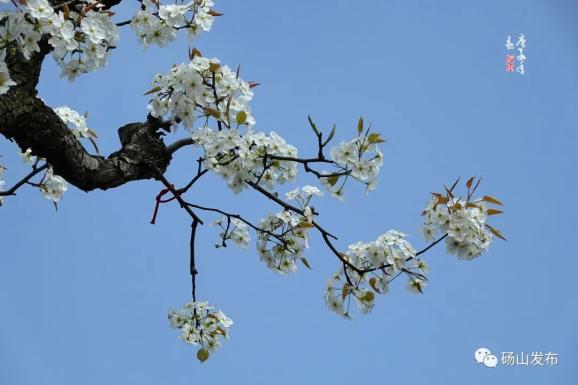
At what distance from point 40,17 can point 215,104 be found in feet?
2.24

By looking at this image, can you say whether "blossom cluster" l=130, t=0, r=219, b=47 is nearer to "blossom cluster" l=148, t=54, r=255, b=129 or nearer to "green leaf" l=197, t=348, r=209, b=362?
"blossom cluster" l=148, t=54, r=255, b=129

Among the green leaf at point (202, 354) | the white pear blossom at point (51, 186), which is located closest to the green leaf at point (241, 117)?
the green leaf at point (202, 354)

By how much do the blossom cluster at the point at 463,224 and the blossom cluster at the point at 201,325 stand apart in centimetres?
91

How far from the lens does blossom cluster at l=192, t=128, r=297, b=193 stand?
2389 millimetres

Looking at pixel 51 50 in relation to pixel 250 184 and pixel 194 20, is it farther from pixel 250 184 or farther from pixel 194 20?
pixel 250 184

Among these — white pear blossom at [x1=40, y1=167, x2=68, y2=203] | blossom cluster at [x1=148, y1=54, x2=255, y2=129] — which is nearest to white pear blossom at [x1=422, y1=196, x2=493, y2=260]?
blossom cluster at [x1=148, y1=54, x2=255, y2=129]

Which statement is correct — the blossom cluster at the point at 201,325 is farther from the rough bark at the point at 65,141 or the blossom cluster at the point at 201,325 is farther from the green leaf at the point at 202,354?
the rough bark at the point at 65,141

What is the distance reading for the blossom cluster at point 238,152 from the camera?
2.39 meters

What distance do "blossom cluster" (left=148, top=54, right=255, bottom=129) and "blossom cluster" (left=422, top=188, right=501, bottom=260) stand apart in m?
0.72

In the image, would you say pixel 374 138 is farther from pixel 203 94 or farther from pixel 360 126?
pixel 203 94

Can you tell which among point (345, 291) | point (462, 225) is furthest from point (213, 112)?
point (462, 225)

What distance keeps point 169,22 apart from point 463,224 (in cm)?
123

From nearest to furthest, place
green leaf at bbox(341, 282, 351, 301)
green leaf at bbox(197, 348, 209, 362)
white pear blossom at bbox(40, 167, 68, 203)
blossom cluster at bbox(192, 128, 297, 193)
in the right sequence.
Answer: blossom cluster at bbox(192, 128, 297, 193)
green leaf at bbox(341, 282, 351, 301)
green leaf at bbox(197, 348, 209, 362)
white pear blossom at bbox(40, 167, 68, 203)

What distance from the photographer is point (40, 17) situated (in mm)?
1979
